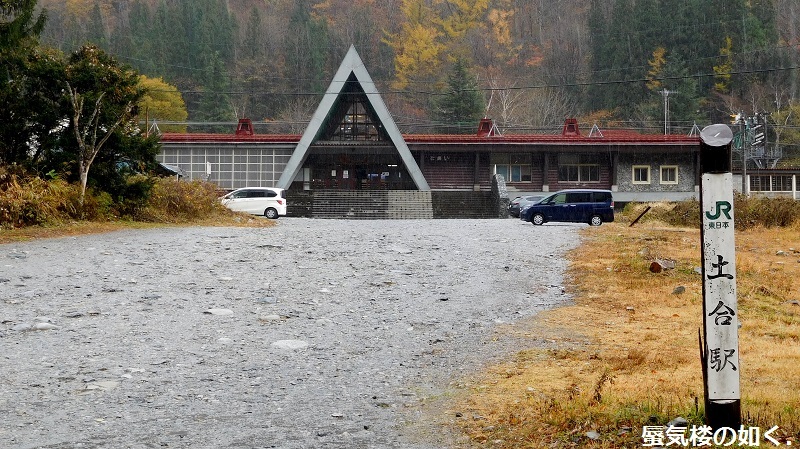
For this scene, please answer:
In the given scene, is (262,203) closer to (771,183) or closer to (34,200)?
(34,200)

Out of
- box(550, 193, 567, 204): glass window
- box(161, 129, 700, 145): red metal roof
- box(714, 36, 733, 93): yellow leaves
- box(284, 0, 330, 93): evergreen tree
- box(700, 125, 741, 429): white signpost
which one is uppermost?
box(284, 0, 330, 93): evergreen tree

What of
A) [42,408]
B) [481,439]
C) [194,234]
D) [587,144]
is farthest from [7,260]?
[587,144]

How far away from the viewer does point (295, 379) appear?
6.77 m

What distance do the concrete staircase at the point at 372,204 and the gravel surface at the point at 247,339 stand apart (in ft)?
77.8

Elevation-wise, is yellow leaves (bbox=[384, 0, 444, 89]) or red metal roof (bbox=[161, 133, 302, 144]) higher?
yellow leaves (bbox=[384, 0, 444, 89])

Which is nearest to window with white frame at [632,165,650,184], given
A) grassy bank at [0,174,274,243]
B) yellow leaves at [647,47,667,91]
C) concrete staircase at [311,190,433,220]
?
concrete staircase at [311,190,433,220]

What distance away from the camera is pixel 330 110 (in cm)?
4466

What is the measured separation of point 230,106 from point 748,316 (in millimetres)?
64056

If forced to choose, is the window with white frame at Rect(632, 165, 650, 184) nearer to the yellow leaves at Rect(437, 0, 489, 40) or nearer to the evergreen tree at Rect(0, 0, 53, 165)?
the evergreen tree at Rect(0, 0, 53, 165)

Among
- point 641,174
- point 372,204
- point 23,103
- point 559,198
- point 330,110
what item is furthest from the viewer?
point 641,174

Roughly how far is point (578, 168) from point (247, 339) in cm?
4123

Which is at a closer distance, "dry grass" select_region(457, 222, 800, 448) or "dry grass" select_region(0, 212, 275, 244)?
"dry grass" select_region(457, 222, 800, 448)

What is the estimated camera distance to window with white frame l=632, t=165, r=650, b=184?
47.4 m

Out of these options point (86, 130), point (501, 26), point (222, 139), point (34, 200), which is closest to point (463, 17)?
point (501, 26)
